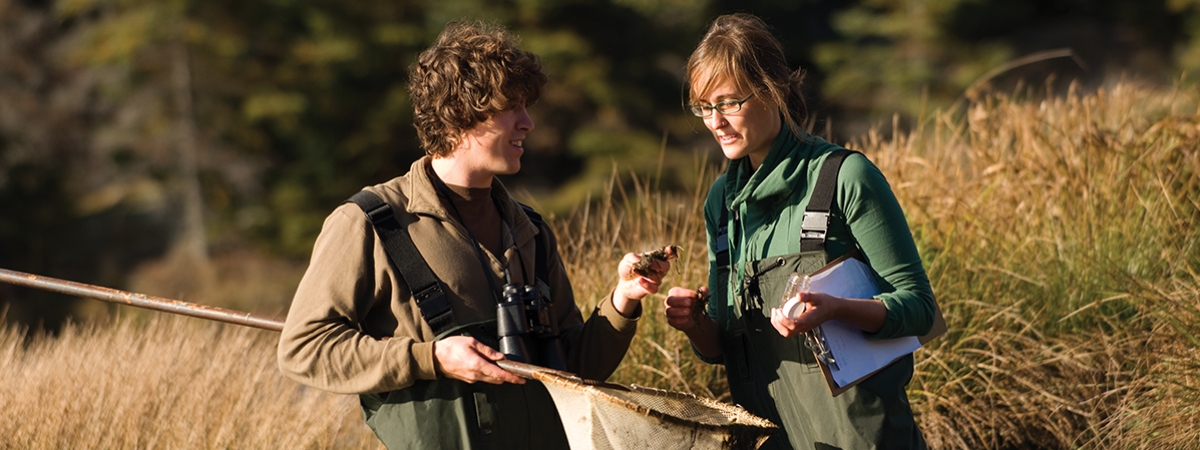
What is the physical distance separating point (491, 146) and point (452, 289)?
0.40 metres

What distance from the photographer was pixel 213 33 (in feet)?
80.5

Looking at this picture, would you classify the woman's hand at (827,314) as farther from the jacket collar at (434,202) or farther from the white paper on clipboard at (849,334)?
the jacket collar at (434,202)

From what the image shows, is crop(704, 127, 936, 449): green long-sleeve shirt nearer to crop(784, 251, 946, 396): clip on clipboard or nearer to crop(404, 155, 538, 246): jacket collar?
crop(784, 251, 946, 396): clip on clipboard

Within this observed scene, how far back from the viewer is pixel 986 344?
15.7ft

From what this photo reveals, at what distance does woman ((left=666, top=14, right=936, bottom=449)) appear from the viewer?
2.74 metres

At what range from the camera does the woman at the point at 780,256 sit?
2.74 meters

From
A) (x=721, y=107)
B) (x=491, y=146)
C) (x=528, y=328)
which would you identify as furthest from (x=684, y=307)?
(x=491, y=146)

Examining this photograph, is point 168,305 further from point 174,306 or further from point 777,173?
point 777,173

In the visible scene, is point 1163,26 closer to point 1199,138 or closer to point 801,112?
point 1199,138

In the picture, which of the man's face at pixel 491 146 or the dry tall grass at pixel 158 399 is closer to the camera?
the man's face at pixel 491 146

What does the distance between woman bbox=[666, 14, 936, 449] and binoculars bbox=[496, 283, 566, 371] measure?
33 cm

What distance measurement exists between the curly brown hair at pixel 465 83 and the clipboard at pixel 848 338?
0.93 metres

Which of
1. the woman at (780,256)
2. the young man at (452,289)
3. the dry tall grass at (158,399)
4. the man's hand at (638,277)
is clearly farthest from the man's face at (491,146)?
the dry tall grass at (158,399)

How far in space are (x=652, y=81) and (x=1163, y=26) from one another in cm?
1041
